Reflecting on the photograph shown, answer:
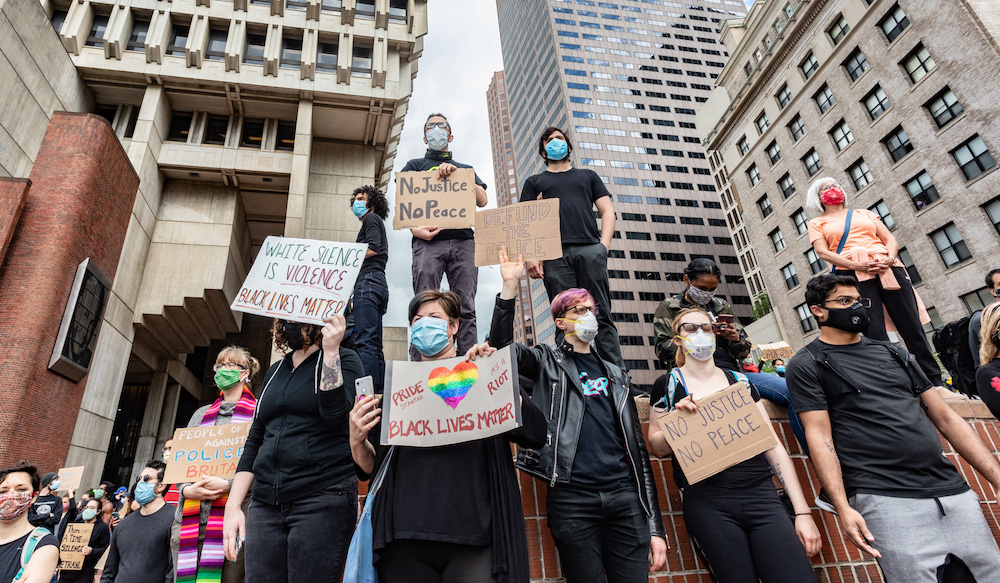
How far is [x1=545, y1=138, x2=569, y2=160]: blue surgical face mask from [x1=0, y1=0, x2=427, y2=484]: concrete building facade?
1706cm

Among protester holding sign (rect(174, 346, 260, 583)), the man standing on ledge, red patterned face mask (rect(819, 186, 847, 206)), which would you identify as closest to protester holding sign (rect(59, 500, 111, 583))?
protester holding sign (rect(174, 346, 260, 583))

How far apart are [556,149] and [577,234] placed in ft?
3.23

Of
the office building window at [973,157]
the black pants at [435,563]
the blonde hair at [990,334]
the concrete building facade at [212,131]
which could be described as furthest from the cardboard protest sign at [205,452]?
the office building window at [973,157]

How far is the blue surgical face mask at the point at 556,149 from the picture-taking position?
5078 millimetres

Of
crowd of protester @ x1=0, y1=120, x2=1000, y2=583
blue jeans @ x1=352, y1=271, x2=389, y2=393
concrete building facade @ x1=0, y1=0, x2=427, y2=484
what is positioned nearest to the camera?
crowd of protester @ x1=0, y1=120, x2=1000, y2=583

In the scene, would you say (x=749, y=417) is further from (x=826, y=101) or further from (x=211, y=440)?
(x=826, y=101)

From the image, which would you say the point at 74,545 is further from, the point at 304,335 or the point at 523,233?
the point at 523,233

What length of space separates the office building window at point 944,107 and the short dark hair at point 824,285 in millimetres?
28318

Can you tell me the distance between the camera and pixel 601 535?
2787 mm

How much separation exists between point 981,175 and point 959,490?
27903 mm

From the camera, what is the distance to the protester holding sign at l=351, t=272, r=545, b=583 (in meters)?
2.16

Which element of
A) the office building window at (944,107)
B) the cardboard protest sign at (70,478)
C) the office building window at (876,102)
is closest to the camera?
the cardboard protest sign at (70,478)

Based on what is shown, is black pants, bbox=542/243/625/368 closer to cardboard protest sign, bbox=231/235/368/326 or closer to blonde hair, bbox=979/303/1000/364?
cardboard protest sign, bbox=231/235/368/326

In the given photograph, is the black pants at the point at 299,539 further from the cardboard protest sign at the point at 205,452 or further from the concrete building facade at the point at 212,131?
the concrete building facade at the point at 212,131
